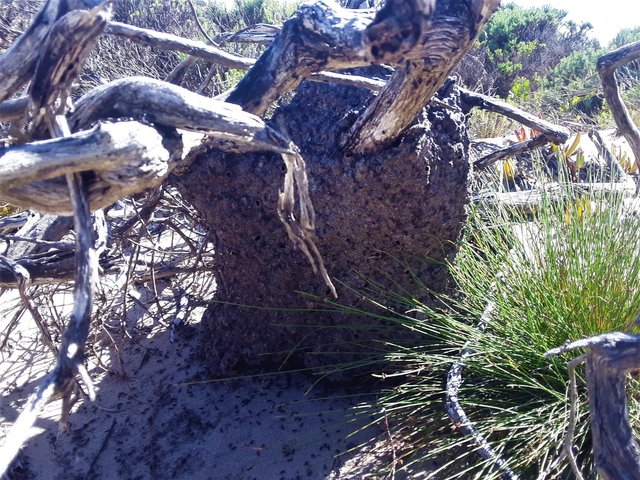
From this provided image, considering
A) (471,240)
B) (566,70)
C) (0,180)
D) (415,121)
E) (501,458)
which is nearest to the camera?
(0,180)

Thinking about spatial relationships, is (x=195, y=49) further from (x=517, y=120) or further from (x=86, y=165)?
(x=517, y=120)

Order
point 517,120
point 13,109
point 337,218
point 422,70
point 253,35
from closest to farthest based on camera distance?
1. point 13,109
2. point 422,70
3. point 337,218
4. point 517,120
5. point 253,35

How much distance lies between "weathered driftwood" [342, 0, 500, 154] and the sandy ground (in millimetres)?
1137

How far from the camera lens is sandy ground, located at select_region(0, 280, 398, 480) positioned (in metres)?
2.71

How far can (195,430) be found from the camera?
9.75 feet

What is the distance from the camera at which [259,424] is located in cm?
292

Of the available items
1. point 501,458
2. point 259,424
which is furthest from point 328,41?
point 259,424

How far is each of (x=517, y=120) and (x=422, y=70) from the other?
1301 millimetres

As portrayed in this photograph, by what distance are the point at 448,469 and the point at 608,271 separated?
1.00 metres

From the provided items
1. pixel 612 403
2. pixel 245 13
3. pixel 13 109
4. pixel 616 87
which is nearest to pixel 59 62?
pixel 13 109

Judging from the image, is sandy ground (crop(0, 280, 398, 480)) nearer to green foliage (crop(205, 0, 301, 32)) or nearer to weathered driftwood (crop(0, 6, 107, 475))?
weathered driftwood (crop(0, 6, 107, 475))

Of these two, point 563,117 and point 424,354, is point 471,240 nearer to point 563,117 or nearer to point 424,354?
point 424,354

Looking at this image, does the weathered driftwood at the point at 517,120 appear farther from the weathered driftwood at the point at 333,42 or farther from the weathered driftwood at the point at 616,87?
the weathered driftwood at the point at 333,42

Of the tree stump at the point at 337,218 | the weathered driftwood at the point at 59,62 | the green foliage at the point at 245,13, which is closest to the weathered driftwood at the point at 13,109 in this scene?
the weathered driftwood at the point at 59,62
